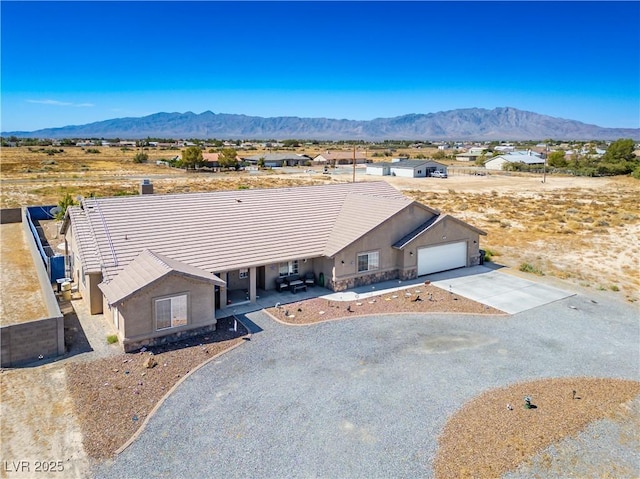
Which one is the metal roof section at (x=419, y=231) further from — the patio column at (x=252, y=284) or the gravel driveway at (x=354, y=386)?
the patio column at (x=252, y=284)

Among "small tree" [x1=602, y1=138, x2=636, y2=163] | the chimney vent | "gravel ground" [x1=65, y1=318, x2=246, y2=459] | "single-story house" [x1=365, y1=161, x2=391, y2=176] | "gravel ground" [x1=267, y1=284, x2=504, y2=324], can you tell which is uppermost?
"small tree" [x1=602, y1=138, x2=636, y2=163]

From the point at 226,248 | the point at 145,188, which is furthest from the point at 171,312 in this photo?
the point at 145,188

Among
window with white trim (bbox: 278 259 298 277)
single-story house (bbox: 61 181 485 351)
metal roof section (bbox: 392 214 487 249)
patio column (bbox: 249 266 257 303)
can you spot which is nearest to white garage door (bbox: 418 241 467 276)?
single-story house (bbox: 61 181 485 351)

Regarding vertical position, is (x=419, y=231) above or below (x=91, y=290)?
above

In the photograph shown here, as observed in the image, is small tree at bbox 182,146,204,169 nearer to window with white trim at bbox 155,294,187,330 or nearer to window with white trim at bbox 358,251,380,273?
window with white trim at bbox 358,251,380,273

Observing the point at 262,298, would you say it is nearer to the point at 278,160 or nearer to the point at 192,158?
the point at 192,158

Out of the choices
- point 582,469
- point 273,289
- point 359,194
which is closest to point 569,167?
point 359,194

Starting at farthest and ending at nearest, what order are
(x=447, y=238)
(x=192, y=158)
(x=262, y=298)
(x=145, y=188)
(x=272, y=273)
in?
(x=192, y=158) → (x=145, y=188) → (x=447, y=238) → (x=272, y=273) → (x=262, y=298)
